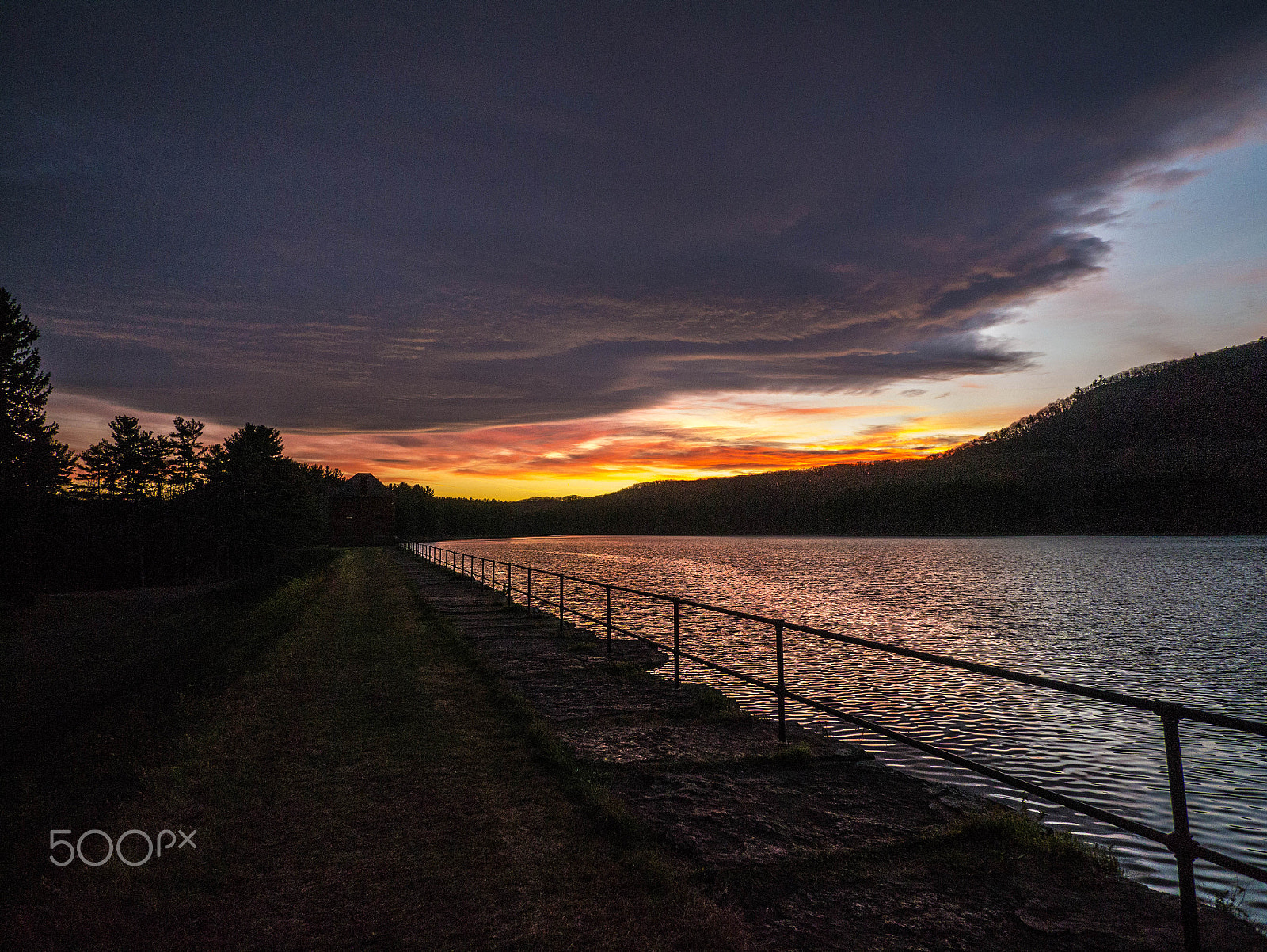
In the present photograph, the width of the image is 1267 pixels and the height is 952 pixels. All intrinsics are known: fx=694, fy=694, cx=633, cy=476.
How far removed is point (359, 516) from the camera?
8738cm

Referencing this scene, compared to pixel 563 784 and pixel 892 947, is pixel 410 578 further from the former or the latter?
pixel 892 947

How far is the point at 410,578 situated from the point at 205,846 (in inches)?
1020

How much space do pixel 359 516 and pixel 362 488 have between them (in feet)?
11.6

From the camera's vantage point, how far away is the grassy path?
3.76 meters

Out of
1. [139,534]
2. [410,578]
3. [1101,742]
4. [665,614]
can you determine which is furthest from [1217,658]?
[139,534]

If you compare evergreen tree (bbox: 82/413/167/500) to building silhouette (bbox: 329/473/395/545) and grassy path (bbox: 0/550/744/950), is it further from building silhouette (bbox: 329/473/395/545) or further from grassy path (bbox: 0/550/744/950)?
grassy path (bbox: 0/550/744/950)

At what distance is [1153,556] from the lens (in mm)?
71000

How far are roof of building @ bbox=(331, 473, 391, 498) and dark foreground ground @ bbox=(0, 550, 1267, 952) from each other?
82.0m

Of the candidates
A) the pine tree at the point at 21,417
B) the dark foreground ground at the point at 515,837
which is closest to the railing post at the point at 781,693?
the dark foreground ground at the point at 515,837

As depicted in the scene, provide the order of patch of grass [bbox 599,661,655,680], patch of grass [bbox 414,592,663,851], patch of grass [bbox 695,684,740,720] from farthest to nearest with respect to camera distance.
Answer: patch of grass [bbox 599,661,655,680], patch of grass [bbox 695,684,740,720], patch of grass [bbox 414,592,663,851]

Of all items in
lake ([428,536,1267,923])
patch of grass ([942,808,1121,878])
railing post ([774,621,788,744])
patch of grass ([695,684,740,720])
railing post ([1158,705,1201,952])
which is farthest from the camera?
patch of grass ([695,684,740,720])

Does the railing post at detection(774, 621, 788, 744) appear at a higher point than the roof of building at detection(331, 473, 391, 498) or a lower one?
lower

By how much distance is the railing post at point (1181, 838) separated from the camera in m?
3.49

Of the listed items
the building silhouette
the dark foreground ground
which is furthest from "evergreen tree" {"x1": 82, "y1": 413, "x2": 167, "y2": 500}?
the dark foreground ground
